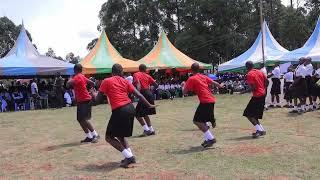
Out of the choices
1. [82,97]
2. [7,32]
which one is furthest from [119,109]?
[7,32]

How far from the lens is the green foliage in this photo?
1781 inches

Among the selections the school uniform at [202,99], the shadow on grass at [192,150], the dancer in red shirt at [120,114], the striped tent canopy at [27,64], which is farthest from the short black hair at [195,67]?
the striped tent canopy at [27,64]

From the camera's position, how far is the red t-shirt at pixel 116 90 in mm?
7598

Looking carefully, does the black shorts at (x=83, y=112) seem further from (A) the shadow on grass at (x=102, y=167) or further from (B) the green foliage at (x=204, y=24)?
(B) the green foliage at (x=204, y=24)

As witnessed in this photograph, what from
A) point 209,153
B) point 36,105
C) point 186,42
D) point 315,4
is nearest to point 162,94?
point 36,105

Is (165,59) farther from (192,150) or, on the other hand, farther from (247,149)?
(247,149)

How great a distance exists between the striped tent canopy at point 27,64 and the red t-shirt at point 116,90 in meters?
15.5

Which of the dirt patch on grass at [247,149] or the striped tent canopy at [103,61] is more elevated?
the striped tent canopy at [103,61]

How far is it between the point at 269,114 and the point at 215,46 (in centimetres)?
3552

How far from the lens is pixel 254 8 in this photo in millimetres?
50656

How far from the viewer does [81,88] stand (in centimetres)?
998

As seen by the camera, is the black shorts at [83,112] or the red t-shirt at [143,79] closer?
the black shorts at [83,112]

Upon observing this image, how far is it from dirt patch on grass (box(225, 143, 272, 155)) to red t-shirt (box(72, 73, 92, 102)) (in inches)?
123

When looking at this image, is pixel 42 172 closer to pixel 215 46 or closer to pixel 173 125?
pixel 173 125
